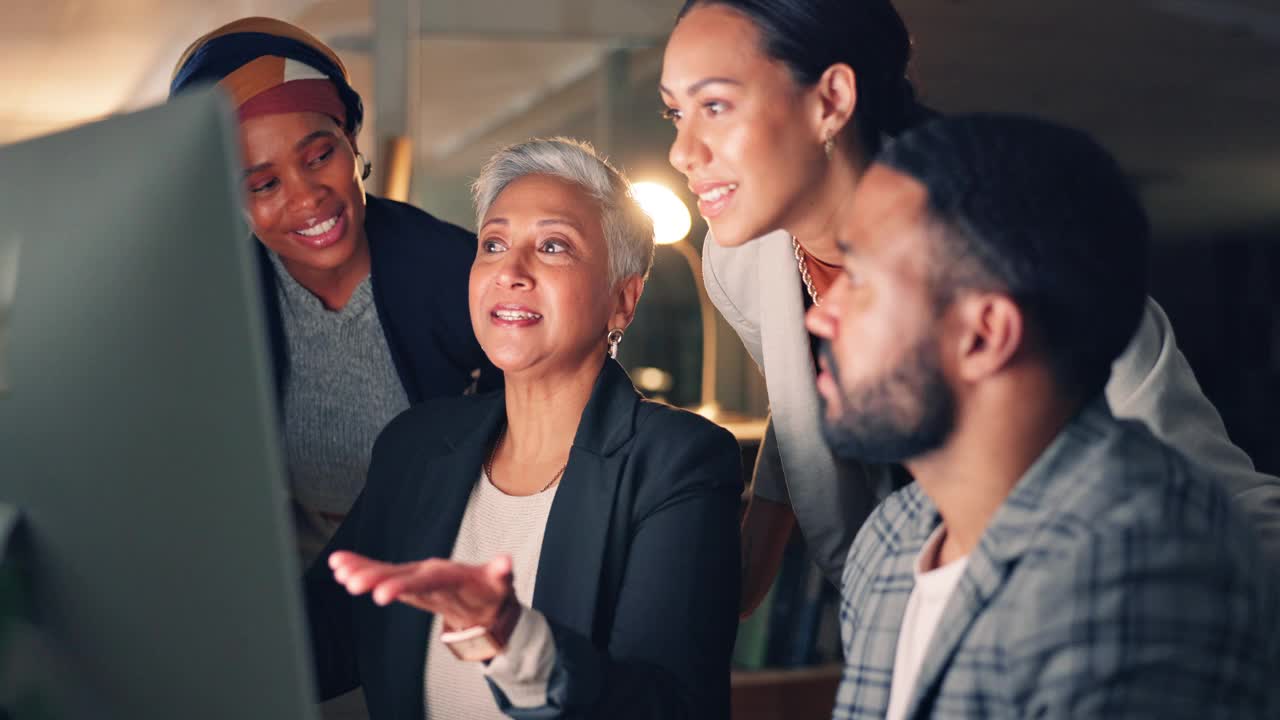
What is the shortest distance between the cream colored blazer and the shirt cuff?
0.66 m

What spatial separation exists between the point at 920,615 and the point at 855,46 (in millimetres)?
710

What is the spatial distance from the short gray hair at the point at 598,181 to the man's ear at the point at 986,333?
69 centimetres

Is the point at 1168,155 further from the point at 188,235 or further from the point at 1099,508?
the point at 188,235

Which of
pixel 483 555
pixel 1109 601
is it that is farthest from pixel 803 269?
pixel 1109 601

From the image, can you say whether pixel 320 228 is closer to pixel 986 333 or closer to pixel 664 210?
pixel 986 333

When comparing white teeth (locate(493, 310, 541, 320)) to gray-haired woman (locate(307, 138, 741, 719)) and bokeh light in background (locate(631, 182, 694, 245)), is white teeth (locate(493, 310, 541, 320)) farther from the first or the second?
bokeh light in background (locate(631, 182, 694, 245))

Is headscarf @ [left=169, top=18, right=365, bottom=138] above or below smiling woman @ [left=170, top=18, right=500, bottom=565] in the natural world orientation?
above

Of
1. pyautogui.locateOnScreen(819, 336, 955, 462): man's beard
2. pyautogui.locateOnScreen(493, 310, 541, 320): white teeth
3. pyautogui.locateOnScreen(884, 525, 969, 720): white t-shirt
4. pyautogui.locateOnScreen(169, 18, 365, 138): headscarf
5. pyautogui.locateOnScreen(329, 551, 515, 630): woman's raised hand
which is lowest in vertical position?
pyautogui.locateOnScreen(884, 525, 969, 720): white t-shirt

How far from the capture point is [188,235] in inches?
20.2

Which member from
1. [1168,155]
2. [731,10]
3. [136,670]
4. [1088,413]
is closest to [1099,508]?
[1088,413]

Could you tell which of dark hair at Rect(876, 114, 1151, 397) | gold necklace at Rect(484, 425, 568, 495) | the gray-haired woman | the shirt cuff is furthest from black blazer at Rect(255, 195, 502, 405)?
dark hair at Rect(876, 114, 1151, 397)

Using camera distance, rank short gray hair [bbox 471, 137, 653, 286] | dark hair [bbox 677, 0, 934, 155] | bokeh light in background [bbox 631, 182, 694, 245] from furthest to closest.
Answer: bokeh light in background [bbox 631, 182, 694, 245] < short gray hair [bbox 471, 137, 653, 286] < dark hair [bbox 677, 0, 934, 155]

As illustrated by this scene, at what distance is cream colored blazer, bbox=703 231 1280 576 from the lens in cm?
125

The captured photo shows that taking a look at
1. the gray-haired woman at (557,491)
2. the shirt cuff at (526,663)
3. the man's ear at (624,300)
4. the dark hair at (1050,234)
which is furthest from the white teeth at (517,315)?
the dark hair at (1050,234)
